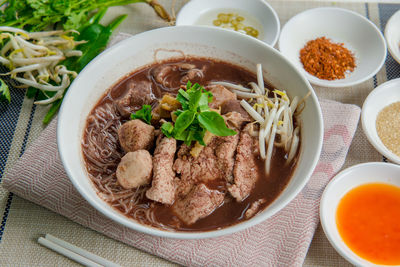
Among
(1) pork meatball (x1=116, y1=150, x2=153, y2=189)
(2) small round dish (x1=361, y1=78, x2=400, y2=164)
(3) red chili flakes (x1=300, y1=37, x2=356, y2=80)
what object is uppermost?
(1) pork meatball (x1=116, y1=150, x2=153, y2=189)

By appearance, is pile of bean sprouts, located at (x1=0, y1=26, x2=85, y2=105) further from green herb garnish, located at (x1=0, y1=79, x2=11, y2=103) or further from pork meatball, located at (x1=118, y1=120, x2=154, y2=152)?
pork meatball, located at (x1=118, y1=120, x2=154, y2=152)

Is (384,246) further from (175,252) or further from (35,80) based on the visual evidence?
(35,80)

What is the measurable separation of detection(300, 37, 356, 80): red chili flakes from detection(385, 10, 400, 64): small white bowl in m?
0.47

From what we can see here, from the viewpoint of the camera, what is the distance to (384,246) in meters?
3.49

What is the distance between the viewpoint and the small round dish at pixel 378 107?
4.01 m

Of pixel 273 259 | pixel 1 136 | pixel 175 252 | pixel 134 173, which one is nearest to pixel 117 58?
pixel 134 173

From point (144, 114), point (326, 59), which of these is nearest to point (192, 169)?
point (144, 114)

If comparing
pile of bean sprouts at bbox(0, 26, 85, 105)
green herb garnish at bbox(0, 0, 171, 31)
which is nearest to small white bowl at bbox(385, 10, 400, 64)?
green herb garnish at bbox(0, 0, 171, 31)

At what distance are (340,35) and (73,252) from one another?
4.29 metres

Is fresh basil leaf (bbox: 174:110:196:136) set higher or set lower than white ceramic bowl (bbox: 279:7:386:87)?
higher

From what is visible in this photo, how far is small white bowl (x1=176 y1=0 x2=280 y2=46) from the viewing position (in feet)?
17.2

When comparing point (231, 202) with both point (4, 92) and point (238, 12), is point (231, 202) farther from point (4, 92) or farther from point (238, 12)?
point (238, 12)

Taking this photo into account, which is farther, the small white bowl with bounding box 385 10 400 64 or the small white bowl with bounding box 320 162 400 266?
the small white bowl with bounding box 385 10 400 64

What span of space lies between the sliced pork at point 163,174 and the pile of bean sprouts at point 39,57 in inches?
73.9
